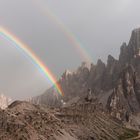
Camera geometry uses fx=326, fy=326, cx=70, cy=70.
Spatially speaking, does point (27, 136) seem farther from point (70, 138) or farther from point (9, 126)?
point (70, 138)

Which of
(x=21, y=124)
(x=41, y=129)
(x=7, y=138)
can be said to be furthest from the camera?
(x=41, y=129)

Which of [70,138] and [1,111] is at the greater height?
[1,111]

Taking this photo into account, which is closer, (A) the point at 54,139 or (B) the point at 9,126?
(B) the point at 9,126

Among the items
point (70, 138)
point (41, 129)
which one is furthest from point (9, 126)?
point (70, 138)

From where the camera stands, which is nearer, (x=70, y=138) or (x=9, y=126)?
(x=9, y=126)

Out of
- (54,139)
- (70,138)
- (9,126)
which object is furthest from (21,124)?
(70,138)

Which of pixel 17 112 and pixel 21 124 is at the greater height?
pixel 17 112

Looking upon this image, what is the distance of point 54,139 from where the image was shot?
186 metres

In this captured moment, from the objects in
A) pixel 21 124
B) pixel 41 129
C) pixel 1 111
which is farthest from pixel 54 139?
pixel 1 111

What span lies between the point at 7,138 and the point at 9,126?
422 inches

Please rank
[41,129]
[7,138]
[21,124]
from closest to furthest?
[7,138] → [21,124] → [41,129]

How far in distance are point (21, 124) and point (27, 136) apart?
415 inches

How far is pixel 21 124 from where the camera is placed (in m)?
175

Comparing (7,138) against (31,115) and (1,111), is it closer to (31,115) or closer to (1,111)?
(1,111)
